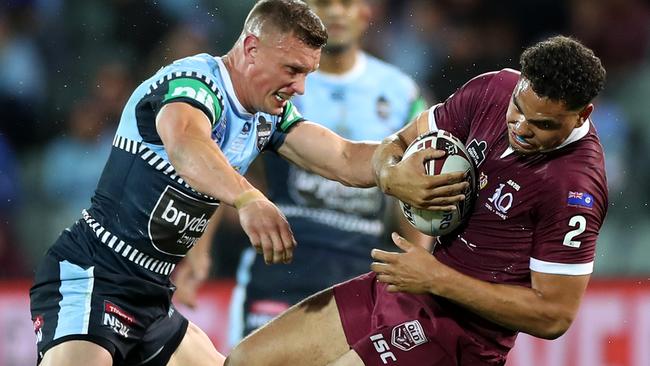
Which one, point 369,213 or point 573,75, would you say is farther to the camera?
point 369,213

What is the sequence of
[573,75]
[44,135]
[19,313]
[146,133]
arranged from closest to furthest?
[573,75]
[146,133]
[19,313]
[44,135]

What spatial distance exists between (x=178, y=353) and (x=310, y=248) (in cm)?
203

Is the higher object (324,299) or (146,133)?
(146,133)

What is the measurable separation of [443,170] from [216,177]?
90 cm

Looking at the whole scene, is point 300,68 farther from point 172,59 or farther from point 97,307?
point 172,59

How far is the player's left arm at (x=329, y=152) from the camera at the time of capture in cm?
511

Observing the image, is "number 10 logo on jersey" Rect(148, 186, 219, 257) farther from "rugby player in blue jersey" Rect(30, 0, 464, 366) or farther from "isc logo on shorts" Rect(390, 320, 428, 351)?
"isc logo on shorts" Rect(390, 320, 428, 351)

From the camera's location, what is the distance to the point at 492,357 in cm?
473

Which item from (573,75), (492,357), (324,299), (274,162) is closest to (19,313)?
(274,162)

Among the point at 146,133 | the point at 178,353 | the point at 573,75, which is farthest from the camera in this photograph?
the point at 178,353

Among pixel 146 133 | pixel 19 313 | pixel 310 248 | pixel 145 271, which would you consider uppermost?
pixel 146 133

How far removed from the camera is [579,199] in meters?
4.37

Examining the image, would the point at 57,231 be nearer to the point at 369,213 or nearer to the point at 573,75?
the point at 369,213

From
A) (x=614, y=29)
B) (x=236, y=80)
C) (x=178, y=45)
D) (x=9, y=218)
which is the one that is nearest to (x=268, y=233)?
(x=236, y=80)
